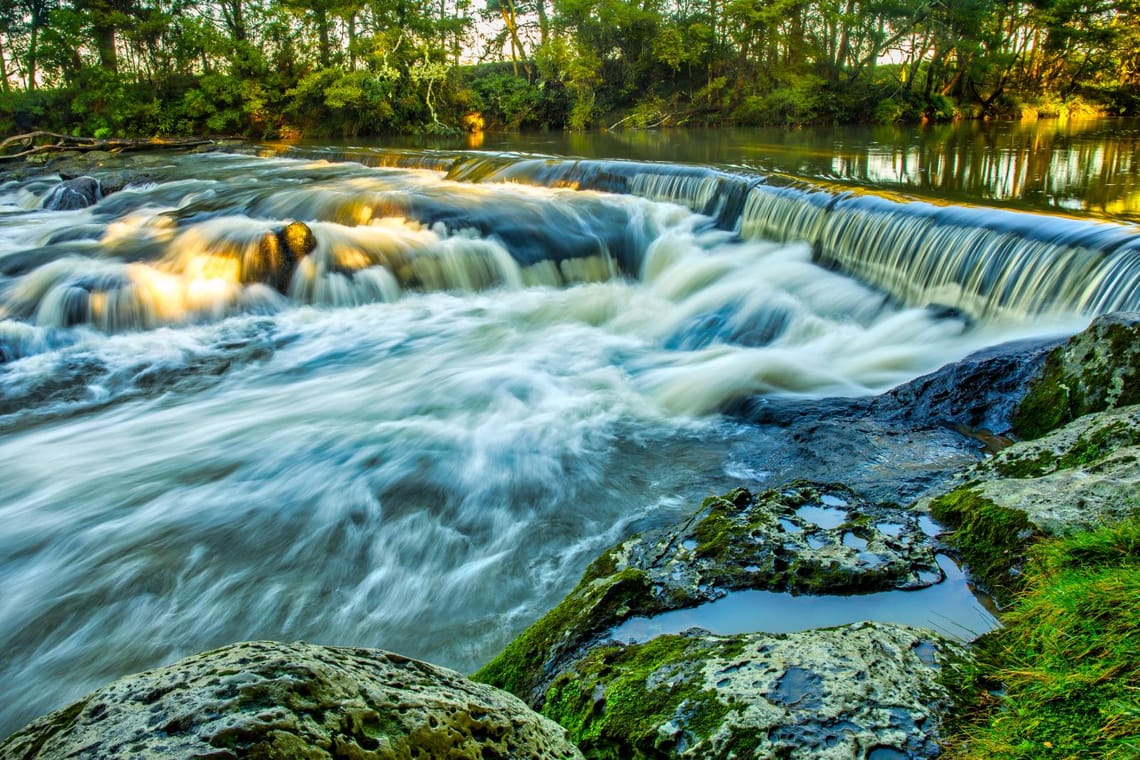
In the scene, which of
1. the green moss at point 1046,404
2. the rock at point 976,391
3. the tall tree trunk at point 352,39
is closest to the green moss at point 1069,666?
the green moss at point 1046,404

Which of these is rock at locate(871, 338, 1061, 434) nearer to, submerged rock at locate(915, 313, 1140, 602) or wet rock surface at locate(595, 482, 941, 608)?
submerged rock at locate(915, 313, 1140, 602)

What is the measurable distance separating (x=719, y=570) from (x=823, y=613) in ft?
1.29

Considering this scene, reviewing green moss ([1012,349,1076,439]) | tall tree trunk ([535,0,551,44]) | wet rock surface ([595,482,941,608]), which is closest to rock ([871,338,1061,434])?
green moss ([1012,349,1076,439])

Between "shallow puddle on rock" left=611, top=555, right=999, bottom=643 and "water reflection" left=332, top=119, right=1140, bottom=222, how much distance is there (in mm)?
7584

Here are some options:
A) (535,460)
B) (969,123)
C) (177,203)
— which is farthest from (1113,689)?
(969,123)

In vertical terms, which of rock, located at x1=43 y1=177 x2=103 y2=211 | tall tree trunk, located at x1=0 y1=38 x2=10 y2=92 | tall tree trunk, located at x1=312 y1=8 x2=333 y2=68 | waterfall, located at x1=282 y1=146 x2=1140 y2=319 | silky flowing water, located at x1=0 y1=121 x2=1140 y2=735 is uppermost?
tall tree trunk, located at x1=312 y1=8 x2=333 y2=68

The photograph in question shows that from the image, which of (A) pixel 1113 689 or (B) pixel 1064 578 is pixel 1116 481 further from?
(A) pixel 1113 689

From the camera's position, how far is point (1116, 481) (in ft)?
8.14

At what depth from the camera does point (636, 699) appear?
1.96 m

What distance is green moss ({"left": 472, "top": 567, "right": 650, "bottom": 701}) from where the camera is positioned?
2.42 m

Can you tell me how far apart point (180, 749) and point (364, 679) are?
0.38m

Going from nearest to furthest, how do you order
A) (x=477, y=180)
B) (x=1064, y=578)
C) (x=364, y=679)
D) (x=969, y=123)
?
1. (x=364, y=679)
2. (x=1064, y=578)
3. (x=477, y=180)
4. (x=969, y=123)

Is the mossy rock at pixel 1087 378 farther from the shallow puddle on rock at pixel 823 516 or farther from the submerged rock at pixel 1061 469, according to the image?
the shallow puddle on rock at pixel 823 516

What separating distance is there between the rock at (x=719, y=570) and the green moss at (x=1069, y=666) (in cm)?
52
